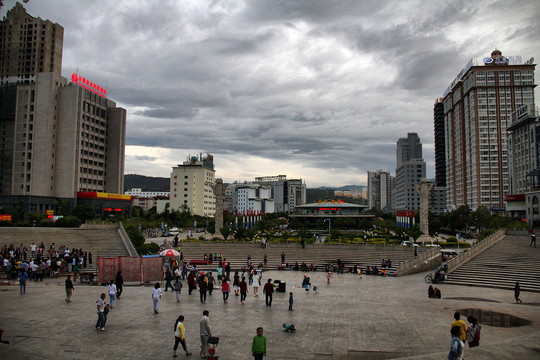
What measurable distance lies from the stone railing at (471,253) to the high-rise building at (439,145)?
146 metres

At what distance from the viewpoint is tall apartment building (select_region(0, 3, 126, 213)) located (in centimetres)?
8431

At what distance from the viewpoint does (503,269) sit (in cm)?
3262

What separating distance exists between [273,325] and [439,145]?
18277 cm

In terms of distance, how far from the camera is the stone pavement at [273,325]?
1322 centimetres

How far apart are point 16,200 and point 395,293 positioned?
79664 mm

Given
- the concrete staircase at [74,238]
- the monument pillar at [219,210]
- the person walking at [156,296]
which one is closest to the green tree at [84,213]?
the monument pillar at [219,210]

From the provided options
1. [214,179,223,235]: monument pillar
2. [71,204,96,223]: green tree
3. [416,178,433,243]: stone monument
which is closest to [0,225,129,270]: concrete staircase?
[214,179,223,235]: monument pillar

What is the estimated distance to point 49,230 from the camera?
47.4 metres

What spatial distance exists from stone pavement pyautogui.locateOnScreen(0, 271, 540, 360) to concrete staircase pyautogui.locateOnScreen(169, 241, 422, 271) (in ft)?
50.1

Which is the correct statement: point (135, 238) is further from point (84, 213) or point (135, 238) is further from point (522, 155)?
point (522, 155)

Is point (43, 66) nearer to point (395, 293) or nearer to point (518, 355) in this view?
point (395, 293)

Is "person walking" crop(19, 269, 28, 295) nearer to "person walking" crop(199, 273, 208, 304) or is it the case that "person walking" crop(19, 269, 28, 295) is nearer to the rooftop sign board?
"person walking" crop(199, 273, 208, 304)

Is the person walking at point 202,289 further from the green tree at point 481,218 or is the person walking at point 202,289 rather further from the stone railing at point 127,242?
the green tree at point 481,218

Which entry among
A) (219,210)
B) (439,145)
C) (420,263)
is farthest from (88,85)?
(439,145)
